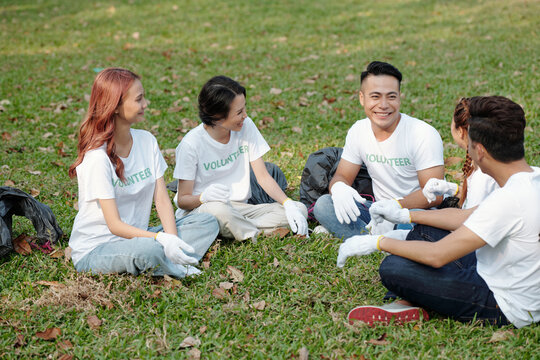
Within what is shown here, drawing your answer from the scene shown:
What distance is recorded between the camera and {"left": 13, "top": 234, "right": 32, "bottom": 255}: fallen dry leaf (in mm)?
3734

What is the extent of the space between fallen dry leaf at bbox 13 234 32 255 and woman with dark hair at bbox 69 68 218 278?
549mm

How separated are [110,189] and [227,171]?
3.58ft

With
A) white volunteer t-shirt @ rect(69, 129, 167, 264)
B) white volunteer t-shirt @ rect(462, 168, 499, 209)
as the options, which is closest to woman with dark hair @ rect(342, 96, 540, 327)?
white volunteer t-shirt @ rect(462, 168, 499, 209)

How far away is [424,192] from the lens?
137 inches

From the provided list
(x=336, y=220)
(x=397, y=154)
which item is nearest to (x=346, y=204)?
(x=336, y=220)

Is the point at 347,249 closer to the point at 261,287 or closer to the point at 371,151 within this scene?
the point at 261,287

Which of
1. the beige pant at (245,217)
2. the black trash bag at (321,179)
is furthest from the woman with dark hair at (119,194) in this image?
the black trash bag at (321,179)

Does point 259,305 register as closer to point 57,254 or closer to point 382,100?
point 57,254

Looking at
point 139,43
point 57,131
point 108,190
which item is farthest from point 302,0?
point 108,190

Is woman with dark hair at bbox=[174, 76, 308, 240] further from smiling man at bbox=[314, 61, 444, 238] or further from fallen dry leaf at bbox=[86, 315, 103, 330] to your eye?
fallen dry leaf at bbox=[86, 315, 103, 330]

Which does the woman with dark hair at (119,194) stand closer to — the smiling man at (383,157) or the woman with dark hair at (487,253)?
the smiling man at (383,157)

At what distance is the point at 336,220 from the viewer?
3.89 metres

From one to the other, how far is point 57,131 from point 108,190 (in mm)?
3693

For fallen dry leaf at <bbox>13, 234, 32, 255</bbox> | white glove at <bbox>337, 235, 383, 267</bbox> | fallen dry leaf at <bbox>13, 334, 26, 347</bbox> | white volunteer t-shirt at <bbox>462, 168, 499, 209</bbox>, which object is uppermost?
white volunteer t-shirt at <bbox>462, 168, 499, 209</bbox>
